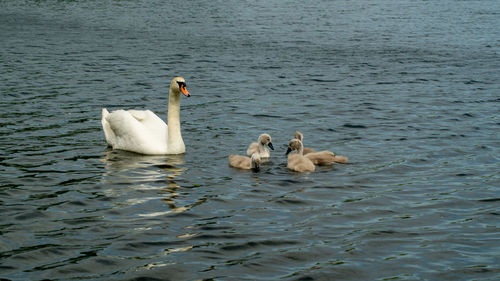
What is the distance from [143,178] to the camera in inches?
469

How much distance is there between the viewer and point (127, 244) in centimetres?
875

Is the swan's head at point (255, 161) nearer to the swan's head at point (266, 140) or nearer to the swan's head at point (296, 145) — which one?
the swan's head at point (266, 140)

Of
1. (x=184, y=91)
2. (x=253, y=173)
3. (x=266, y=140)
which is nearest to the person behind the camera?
(x=253, y=173)

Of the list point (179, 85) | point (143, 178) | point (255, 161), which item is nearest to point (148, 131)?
point (179, 85)

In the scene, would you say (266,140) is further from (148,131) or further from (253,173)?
(148,131)

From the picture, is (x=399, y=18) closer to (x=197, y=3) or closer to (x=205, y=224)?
(x=197, y=3)

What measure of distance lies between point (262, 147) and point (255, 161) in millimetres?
745

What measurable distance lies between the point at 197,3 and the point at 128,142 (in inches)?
1596

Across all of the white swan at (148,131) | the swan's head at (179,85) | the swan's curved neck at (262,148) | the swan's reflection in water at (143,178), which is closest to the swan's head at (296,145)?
the swan's curved neck at (262,148)

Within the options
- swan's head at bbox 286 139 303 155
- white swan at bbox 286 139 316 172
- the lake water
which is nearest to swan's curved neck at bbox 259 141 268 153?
the lake water

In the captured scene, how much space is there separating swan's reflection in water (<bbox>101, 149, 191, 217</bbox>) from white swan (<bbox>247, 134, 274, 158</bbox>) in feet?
4.19

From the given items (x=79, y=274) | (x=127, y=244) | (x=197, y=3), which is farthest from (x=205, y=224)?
(x=197, y=3)

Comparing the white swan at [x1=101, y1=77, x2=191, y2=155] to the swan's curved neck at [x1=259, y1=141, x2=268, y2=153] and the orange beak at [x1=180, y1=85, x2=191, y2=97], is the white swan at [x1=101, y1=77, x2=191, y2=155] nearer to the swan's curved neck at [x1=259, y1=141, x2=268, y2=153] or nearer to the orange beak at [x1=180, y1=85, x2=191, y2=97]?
the orange beak at [x1=180, y1=85, x2=191, y2=97]

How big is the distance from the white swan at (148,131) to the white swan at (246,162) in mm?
1466
